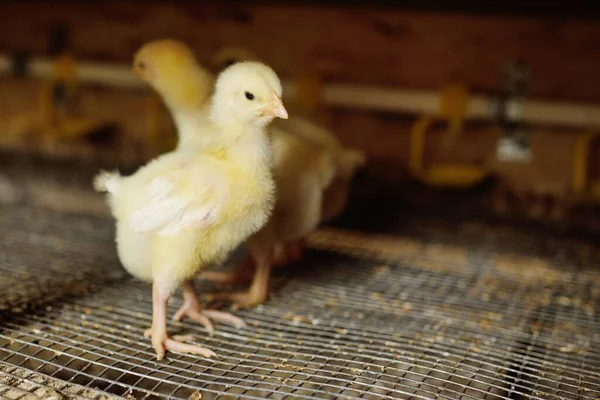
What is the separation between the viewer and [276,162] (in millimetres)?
1797

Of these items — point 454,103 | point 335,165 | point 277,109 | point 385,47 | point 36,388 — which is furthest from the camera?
point 385,47

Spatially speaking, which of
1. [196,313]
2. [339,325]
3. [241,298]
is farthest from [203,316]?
[339,325]

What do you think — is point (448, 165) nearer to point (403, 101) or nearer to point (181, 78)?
point (403, 101)

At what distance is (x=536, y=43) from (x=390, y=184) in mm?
768

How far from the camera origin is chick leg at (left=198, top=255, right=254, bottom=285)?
1.99 m

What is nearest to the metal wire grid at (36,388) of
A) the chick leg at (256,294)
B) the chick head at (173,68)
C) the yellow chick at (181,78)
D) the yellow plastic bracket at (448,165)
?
the chick leg at (256,294)

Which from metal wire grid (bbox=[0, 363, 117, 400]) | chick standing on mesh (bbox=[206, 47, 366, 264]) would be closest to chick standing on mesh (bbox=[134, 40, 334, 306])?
chick standing on mesh (bbox=[206, 47, 366, 264])

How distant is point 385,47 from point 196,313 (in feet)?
5.16

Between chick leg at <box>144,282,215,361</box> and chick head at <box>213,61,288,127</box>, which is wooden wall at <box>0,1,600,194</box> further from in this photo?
chick leg at <box>144,282,215,361</box>

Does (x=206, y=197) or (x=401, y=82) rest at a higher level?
Result: (x=401, y=82)

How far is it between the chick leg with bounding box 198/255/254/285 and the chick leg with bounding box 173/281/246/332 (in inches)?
11.5

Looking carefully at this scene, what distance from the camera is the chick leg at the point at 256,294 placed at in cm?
179

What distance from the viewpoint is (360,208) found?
2777 millimetres

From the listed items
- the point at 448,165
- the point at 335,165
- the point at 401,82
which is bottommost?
the point at 448,165
